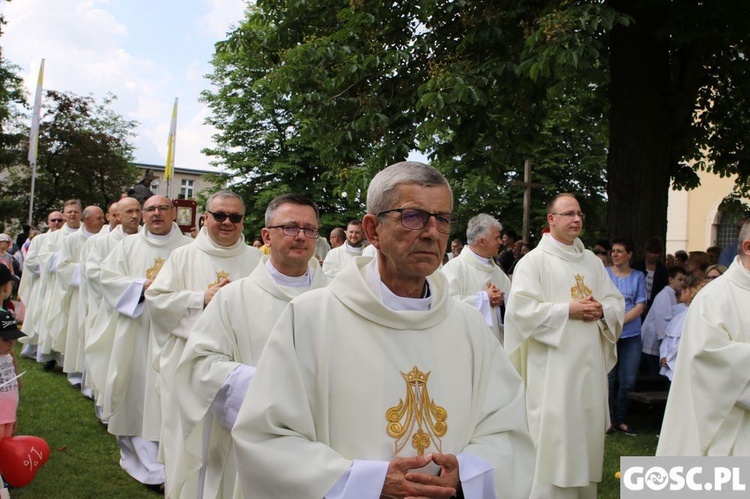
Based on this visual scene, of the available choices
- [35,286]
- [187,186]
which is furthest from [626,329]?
[187,186]

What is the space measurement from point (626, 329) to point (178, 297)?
5525mm

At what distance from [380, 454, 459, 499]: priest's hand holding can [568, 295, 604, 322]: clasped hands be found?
3.89 meters

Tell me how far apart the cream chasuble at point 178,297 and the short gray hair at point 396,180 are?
2.86 metres

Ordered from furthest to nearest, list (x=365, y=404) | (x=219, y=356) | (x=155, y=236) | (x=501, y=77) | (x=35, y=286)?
(x=35, y=286), (x=501, y=77), (x=155, y=236), (x=219, y=356), (x=365, y=404)

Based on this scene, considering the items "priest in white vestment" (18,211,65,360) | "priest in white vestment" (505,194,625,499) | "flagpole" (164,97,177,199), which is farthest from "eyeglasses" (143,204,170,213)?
"flagpole" (164,97,177,199)

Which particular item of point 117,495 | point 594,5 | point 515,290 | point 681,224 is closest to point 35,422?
point 117,495

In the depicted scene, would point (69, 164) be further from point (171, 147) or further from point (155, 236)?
point (155, 236)

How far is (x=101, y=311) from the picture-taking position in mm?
8055

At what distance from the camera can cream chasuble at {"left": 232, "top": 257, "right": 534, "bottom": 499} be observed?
267 cm

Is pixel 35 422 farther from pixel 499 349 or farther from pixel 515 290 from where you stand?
pixel 499 349

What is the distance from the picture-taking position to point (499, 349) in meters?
3.15

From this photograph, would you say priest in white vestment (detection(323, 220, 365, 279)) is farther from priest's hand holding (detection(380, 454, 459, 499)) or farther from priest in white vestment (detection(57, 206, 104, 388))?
priest's hand holding (detection(380, 454, 459, 499))

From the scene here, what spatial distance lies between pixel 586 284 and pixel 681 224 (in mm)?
27786

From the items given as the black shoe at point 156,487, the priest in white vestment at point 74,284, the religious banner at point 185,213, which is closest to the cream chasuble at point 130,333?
the black shoe at point 156,487
